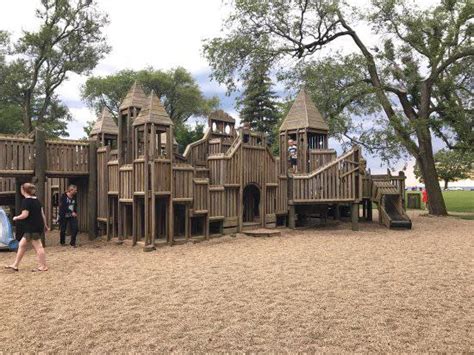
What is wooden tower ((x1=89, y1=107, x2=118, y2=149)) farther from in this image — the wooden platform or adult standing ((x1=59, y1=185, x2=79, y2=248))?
the wooden platform

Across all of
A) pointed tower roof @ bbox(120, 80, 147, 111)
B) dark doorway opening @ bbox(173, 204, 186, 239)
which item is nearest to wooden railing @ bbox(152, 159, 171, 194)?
dark doorway opening @ bbox(173, 204, 186, 239)

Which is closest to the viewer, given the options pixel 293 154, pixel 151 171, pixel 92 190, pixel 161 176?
pixel 151 171

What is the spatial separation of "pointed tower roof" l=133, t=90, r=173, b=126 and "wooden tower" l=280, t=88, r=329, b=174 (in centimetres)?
610

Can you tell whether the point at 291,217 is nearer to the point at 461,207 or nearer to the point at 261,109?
the point at 461,207

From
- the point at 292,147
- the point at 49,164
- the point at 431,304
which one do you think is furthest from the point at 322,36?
the point at 431,304

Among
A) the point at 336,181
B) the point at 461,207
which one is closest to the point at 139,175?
the point at 336,181

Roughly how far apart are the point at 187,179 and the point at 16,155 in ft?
16.7

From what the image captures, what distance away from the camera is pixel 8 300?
6.84 m

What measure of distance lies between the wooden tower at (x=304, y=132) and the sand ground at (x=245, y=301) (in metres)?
7.28

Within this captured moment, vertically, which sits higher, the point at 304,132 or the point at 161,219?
the point at 304,132

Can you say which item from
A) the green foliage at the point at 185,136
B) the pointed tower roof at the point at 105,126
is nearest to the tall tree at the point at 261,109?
the green foliage at the point at 185,136

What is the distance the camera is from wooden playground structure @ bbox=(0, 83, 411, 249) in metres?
12.9

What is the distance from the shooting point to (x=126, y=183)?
1329 centimetres

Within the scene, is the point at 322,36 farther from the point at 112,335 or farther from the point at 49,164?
the point at 112,335
